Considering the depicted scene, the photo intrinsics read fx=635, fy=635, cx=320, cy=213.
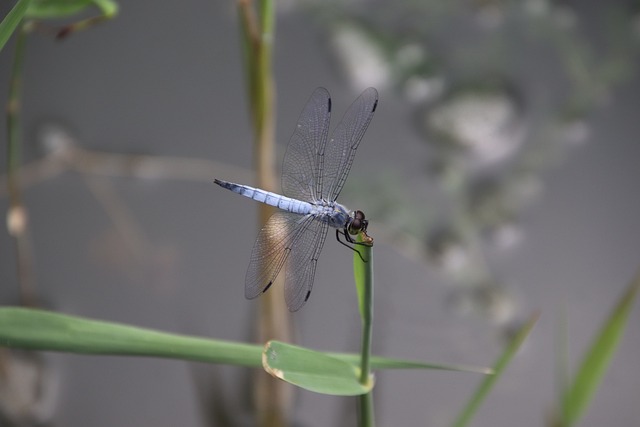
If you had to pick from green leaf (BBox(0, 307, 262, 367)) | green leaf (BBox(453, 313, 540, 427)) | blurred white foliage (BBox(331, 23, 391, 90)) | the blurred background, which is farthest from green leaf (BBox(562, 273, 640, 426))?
blurred white foliage (BBox(331, 23, 391, 90))

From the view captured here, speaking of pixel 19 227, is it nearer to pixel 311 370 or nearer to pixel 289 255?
pixel 289 255

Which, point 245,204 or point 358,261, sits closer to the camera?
point 358,261

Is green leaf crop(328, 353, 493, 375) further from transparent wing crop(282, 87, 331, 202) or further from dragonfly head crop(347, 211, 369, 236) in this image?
transparent wing crop(282, 87, 331, 202)

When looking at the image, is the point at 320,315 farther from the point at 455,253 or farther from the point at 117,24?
the point at 117,24

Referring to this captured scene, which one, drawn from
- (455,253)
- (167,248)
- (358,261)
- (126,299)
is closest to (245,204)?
(167,248)

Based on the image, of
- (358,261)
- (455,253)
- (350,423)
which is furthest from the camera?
(455,253)
